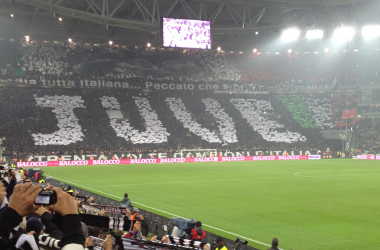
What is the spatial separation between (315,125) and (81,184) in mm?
49810

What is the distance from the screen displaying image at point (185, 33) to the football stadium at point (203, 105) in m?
0.10

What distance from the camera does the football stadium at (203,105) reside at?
27.4 meters

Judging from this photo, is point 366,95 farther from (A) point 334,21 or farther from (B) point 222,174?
(B) point 222,174

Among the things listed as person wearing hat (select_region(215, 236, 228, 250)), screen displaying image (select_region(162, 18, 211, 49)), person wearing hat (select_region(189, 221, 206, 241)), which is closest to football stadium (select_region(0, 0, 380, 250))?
screen displaying image (select_region(162, 18, 211, 49))

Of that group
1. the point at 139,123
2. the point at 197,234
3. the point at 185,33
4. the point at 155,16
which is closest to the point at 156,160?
the point at 139,123

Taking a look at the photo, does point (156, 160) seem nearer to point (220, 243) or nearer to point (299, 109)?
point (299, 109)

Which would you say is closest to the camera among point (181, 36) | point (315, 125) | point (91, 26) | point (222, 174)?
point (222, 174)

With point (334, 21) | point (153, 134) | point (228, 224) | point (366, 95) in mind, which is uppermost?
point (334, 21)

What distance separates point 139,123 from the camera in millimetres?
65438

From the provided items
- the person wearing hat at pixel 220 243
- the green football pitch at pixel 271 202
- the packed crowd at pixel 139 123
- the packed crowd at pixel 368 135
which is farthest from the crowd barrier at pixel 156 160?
the person wearing hat at pixel 220 243

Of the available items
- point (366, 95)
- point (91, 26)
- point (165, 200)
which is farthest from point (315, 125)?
point (165, 200)

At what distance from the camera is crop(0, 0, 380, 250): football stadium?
90.0 ft

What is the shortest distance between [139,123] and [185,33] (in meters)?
25.5

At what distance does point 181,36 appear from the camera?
42.0 m
